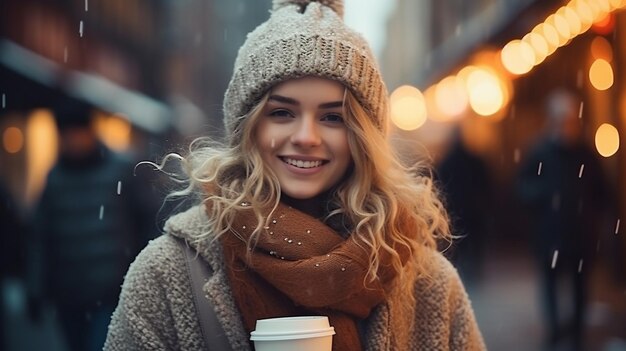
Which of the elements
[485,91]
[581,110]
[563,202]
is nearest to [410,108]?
[485,91]

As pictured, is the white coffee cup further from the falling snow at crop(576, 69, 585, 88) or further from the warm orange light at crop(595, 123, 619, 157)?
the falling snow at crop(576, 69, 585, 88)

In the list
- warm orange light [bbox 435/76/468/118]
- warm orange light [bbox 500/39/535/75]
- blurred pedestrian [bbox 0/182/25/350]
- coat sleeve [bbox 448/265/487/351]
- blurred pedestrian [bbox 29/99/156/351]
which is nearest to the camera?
coat sleeve [bbox 448/265/487/351]

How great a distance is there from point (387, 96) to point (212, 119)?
66cm

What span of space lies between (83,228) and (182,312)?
335 centimetres

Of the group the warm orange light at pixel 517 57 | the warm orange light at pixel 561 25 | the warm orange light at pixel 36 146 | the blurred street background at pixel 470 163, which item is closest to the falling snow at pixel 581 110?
the blurred street background at pixel 470 163

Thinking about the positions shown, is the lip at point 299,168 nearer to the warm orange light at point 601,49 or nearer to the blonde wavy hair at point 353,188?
the blonde wavy hair at point 353,188

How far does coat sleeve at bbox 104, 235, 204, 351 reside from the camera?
2709 millimetres

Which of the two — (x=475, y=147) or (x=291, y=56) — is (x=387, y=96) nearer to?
(x=291, y=56)

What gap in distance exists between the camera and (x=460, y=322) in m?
3.07

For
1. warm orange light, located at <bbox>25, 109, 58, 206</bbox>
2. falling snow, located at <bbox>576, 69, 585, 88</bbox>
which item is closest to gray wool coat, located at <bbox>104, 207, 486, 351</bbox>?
warm orange light, located at <bbox>25, 109, 58, 206</bbox>

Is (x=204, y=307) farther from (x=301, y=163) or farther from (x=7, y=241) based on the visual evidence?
(x=7, y=241)

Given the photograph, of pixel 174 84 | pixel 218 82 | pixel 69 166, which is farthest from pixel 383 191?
pixel 218 82

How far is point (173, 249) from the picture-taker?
2.81 metres

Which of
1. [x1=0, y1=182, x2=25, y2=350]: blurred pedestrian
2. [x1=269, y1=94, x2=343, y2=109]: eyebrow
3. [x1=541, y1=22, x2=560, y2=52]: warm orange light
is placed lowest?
[x1=0, y1=182, x2=25, y2=350]: blurred pedestrian
